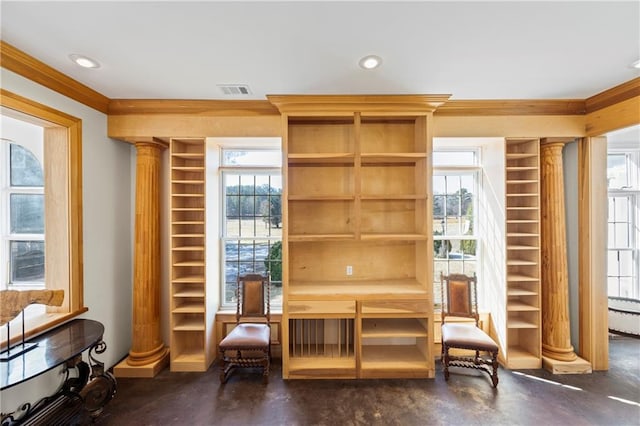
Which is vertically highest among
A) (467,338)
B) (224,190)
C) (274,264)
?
(224,190)

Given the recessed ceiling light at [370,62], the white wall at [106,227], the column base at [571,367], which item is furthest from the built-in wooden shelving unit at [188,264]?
the column base at [571,367]

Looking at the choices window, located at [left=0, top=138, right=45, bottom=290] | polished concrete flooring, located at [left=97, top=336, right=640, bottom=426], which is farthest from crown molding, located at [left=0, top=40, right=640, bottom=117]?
polished concrete flooring, located at [left=97, top=336, right=640, bottom=426]

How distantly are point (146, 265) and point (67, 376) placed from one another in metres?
1.05

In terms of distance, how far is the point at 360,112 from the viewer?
2.64 m

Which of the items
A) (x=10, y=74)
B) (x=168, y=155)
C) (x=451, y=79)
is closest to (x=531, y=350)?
(x=451, y=79)

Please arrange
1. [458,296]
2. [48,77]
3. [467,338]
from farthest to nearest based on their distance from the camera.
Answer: [458,296]
[467,338]
[48,77]

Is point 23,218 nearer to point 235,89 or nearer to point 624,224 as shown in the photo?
point 235,89

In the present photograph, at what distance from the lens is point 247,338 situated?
2582 millimetres

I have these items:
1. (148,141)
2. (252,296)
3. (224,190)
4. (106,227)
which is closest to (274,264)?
(252,296)

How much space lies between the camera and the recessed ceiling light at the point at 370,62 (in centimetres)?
194

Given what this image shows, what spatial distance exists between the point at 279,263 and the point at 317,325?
34.0 inches

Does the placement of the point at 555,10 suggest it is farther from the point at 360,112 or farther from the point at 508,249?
the point at 508,249

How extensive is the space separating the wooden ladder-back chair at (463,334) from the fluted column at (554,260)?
0.69 metres

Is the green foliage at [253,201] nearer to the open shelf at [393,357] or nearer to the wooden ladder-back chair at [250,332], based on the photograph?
the wooden ladder-back chair at [250,332]
